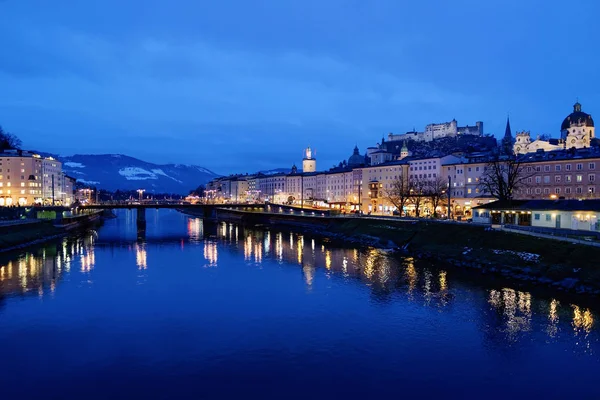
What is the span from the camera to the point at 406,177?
431ft

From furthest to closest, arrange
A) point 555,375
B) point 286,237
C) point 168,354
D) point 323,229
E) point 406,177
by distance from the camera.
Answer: point 406,177 → point 323,229 → point 286,237 → point 168,354 → point 555,375

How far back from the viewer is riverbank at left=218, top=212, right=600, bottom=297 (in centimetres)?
3809

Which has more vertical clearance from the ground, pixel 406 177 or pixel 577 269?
pixel 406 177

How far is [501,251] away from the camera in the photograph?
1922 inches

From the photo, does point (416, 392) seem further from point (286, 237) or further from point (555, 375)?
point (286, 237)

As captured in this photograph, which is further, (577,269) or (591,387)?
(577,269)

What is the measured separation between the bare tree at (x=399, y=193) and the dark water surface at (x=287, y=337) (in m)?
53.5

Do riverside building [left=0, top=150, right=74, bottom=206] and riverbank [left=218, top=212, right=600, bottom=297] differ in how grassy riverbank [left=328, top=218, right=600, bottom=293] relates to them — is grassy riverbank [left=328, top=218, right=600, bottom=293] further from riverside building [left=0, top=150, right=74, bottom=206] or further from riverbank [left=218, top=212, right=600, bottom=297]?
riverside building [left=0, top=150, right=74, bottom=206]

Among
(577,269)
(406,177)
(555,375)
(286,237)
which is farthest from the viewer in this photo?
(406,177)

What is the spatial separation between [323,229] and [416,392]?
82.6m

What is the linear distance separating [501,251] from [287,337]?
30.4 m

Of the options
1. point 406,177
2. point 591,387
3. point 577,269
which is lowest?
point 591,387

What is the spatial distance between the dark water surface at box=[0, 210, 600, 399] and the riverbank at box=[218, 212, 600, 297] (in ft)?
12.6

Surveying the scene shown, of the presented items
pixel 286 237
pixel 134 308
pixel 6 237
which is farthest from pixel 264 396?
pixel 286 237
